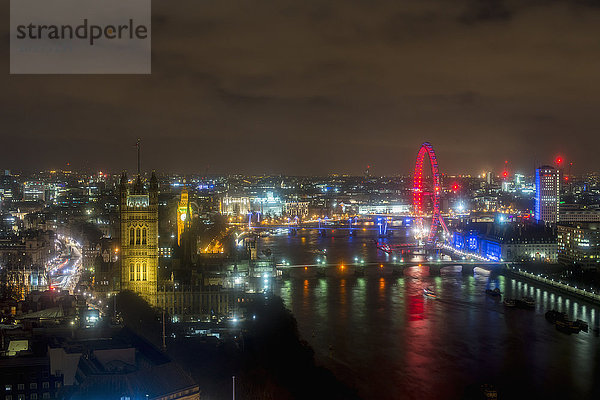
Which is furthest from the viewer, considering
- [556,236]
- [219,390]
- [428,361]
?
[556,236]

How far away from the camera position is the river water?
12.2 meters

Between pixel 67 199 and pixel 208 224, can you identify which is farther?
pixel 67 199

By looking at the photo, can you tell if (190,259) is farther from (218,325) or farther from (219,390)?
(219,390)

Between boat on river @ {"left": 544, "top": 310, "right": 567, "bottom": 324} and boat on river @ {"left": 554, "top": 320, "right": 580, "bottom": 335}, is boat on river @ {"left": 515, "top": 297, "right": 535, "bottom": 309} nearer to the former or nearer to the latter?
boat on river @ {"left": 544, "top": 310, "right": 567, "bottom": 324}

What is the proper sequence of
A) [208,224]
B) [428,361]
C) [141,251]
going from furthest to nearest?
[208,224]
[141,251]
[428,361]

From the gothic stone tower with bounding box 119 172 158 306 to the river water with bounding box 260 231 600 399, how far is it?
3585 mm

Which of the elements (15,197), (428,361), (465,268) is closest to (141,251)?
(428,361)

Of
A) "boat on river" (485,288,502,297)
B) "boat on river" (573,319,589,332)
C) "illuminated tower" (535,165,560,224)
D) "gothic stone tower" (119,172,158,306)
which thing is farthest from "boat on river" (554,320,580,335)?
"illuminated tower" (535,165,560,224)

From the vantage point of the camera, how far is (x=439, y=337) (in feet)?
50.1

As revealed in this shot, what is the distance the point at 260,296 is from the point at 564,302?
875 cm

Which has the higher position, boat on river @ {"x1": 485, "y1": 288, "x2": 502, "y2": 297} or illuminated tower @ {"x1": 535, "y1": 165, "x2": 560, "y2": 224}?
illuminated tower @ {"x1": 535, "y1": 165, "x2": 560, "y2": 224}

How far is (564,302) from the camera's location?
19.6 metres

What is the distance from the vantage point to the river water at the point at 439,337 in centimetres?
1225

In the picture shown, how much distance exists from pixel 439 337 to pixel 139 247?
268 inches
